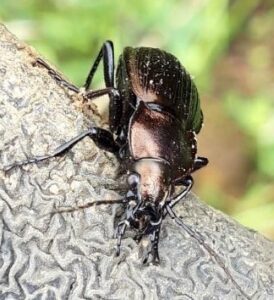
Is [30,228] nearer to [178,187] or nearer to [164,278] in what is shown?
[164,278]

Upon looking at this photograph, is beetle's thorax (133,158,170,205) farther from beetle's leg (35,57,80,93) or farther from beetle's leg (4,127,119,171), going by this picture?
beetle's leg (35,57,80,93)

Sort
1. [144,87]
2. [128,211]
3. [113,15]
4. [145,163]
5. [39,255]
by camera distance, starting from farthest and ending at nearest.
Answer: [113,15] < [144,87] < [145,163] < [128,211] < [39,255]

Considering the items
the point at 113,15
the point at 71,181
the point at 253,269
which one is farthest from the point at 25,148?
the point at 113,15

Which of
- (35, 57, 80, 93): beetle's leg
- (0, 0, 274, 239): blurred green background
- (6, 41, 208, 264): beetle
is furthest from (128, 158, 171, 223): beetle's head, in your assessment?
(0, 0, 274, 239): blurred green background

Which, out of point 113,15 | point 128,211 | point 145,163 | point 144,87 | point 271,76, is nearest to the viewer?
point 128,211

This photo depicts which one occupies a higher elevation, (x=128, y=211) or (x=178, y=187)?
(x=178, y=187)

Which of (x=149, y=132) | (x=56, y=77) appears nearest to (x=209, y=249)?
(x=149, y=132)
